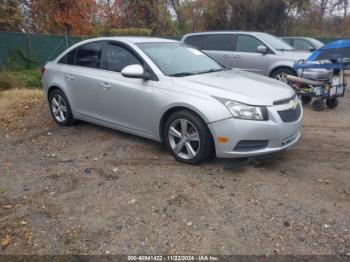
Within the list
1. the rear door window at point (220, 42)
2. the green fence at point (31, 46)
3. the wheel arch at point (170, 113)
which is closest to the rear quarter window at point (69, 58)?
the wheel arch at point (170, 113)

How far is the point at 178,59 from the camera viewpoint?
554 cm

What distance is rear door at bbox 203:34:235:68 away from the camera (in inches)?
409

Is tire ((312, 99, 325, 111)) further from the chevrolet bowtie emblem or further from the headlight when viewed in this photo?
the headlight

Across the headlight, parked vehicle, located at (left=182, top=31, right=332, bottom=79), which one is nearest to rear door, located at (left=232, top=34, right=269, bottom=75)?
parked vehicle, located at (left=182, top=31, right=332, bottom=79)

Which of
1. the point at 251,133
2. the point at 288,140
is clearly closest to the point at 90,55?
the point at 251,133

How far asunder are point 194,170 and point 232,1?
2180cm

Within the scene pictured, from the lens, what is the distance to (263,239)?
3270 millimetres

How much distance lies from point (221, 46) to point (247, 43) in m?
0.77

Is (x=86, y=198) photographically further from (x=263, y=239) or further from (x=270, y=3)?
(x=270, y=3)

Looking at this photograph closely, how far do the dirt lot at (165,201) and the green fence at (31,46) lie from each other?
27.2 feet

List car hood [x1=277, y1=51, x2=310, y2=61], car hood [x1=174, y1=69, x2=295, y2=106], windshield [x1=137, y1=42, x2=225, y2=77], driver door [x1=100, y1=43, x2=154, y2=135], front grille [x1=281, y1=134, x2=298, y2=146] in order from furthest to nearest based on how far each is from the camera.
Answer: car hood [x1=277, y1=51, x2=310, y2=61], windshield [x1=137, y1=42, x2=225, y2=77], driver door [x1=100, y1=43, x2=154, y2=135], front grille [x1=281, y1=134, x2=298, y2=146], car hood [x1=174, y1=69, x2=295, y2=106]

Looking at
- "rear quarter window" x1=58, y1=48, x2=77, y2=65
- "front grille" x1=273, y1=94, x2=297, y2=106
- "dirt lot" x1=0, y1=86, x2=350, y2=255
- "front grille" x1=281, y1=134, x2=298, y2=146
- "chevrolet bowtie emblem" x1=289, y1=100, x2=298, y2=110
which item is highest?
"rear quarter window" x1=58, y1=48, x2=77, y2=65

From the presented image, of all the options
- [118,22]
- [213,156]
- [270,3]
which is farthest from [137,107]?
[270,3]

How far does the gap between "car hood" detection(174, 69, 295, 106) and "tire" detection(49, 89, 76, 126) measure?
2496 mm
